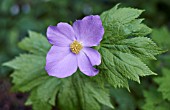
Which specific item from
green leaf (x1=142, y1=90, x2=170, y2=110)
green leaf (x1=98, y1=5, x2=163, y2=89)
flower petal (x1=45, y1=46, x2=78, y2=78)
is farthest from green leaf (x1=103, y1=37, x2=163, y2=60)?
green leaf (x1=142, y1=90, x2=170, y2=110)

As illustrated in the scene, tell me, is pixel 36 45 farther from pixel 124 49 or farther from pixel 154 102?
pixel 154 102

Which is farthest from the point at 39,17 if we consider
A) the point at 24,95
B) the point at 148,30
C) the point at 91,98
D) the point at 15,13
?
the point at 148,30

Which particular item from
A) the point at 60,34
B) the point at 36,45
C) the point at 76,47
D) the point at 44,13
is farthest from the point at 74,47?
the point at 44,13

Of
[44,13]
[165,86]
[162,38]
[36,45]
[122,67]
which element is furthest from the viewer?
[44,13]

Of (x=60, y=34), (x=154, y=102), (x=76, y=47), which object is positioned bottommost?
(x=154, y=102)

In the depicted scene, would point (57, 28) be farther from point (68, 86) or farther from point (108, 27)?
point (68, 86)

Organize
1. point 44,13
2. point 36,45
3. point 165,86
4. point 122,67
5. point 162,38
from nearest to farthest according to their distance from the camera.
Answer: point 122,67
point 165,86
point 36,45
point 162,38
point 44,13

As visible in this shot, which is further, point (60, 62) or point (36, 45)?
point (36, 45)

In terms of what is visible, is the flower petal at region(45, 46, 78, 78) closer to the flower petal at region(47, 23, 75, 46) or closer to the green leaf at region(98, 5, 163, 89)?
the flower petal at region(47, 23, 75, 46)
